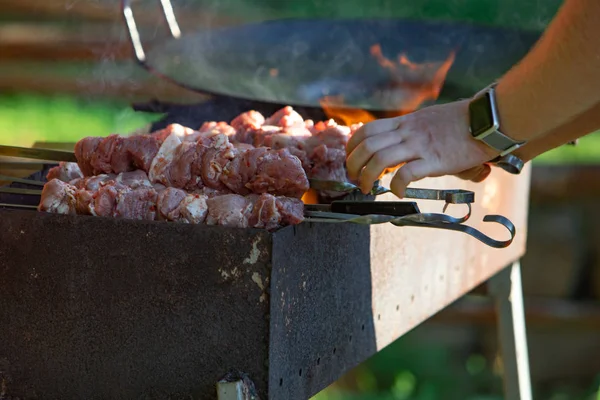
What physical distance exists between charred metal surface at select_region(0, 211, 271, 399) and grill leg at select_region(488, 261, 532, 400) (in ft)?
7.24

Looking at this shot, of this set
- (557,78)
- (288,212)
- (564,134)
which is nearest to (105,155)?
(288,212)

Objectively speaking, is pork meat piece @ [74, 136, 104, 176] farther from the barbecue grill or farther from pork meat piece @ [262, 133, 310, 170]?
pork meat piece @ [262, 133, 310, 170]

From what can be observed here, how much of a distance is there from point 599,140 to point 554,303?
146cm

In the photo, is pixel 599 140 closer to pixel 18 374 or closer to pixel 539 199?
pixel 539 199

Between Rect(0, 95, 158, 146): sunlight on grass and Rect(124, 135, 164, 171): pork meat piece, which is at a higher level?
Rect(0, 95, 158, 146): sunlight on grass

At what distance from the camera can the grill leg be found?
11.6ft

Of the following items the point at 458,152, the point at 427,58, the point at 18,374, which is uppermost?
the point at 427,58

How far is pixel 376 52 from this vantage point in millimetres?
3359

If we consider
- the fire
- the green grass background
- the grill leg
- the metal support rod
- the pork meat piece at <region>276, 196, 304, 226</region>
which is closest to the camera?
the metal support rod

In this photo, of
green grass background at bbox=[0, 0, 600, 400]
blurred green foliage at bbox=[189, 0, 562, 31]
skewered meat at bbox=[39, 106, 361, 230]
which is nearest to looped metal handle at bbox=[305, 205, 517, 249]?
skewered meat at bbox=[39, 106, 361, 230]

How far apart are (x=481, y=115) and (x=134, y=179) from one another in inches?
32.6

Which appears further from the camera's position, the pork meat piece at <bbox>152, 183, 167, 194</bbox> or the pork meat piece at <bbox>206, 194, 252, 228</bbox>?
the pork meat piece at <bbox>152, 183, 167, 194</bbox>

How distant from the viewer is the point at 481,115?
→ 67.6 inches

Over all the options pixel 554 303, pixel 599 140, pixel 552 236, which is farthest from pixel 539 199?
pixel 599 140
